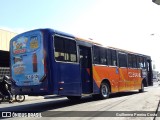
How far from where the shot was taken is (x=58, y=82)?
12242mm

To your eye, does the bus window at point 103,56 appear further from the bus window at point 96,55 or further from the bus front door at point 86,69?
the bus front door at point 86,69

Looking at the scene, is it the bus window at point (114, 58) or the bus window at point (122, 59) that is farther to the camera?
the bus window at point (122, 59)

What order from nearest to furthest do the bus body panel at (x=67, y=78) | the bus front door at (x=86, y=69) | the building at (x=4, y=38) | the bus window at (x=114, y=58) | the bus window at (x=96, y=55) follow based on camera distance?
the bus body panel at (x=67, y=78)
the bus front door at (x=86, y=69)
the bus window at (x=96, y=55)
the bus window at (x=114, y=58)
the building at (x=4, y=38)

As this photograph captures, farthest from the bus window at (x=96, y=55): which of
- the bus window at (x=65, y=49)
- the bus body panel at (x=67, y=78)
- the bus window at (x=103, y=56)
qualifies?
the bus window at (x=65, y=49)

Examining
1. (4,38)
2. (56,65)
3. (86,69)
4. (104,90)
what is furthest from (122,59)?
(4,38)

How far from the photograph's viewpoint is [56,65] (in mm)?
12203

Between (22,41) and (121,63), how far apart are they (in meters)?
8.26

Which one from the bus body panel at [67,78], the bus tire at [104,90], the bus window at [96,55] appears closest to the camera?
the bus body panel at [67,78]

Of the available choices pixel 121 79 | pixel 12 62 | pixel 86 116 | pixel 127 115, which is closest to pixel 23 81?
pixel 12 62

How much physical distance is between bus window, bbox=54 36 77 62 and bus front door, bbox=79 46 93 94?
799 millimetres

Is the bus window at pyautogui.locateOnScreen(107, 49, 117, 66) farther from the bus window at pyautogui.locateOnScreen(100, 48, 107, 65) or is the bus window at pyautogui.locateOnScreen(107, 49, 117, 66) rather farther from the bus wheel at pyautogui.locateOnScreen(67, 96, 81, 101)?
the bus wheel at pyautogui.locateOnScreen(67, 96, 81, 101)

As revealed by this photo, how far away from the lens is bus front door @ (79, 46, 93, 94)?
1455cm

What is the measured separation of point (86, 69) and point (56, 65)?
310 centimetres

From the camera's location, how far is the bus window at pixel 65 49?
12448 mm
